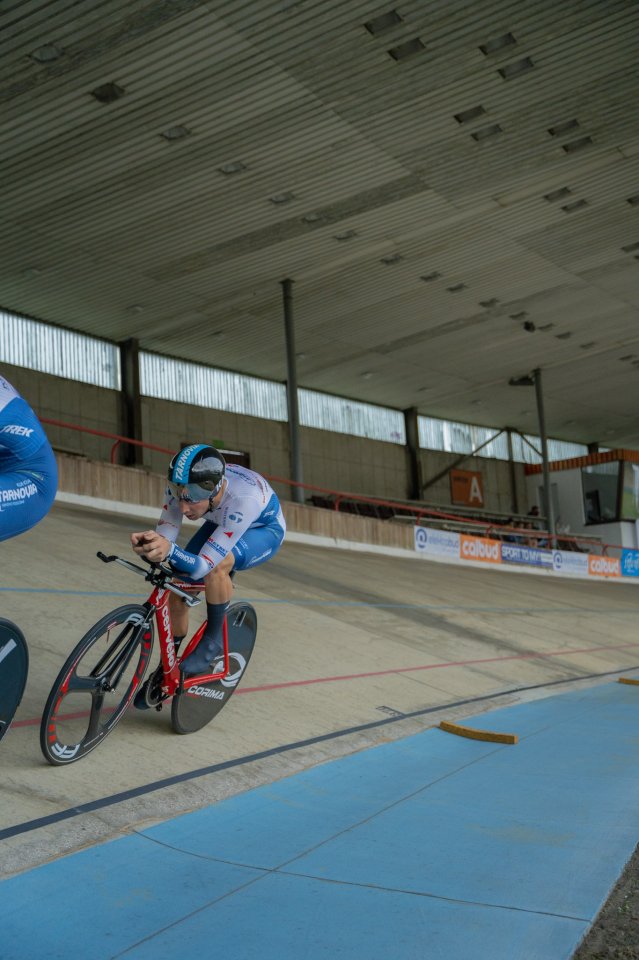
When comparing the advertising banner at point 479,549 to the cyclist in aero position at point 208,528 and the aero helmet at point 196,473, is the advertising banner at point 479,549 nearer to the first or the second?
the cyclist in aero position at point 208,528

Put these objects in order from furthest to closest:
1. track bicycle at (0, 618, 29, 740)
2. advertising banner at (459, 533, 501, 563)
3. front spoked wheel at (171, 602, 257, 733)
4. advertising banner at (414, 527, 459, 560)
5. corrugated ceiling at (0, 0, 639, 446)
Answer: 1. advertising banner at (459, 533, 501, 563)
2. advertising banner at (414, 527, 459, 560)
3. corrugated ceiling at (0, 0, 639, 446)
4. front spoked wheel at (171, 602, 257, 733)
5. track bicycle at (0, 618, 29, 740)

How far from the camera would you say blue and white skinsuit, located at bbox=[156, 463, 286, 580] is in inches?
133

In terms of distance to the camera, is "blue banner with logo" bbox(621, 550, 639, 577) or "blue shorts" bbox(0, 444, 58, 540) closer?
"blue shorts" bbox(0, 444, 58, 540)

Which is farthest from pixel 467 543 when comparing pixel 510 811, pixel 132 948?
pixel 132 948

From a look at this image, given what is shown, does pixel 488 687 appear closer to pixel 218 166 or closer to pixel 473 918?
pixel 473 918


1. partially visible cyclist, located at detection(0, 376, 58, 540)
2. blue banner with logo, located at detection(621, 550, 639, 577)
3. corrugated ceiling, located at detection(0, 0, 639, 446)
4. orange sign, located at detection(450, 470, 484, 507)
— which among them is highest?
corrugated ceiling, located at detection(0, 0, 639, 446)

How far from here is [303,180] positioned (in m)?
14.0

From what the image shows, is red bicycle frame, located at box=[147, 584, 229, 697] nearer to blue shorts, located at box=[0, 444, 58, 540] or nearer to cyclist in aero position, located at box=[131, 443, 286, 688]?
cyclist in aero position, located at box=[131, 443, 286, 688]

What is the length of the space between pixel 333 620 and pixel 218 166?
8653 millimetres

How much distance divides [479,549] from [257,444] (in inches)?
332

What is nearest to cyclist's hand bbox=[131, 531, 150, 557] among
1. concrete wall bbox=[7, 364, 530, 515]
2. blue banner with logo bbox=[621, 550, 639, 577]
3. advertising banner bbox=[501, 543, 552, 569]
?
concrete wall bbox=[7, 364, 530, 515]

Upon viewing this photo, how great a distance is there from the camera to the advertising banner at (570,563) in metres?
23.0

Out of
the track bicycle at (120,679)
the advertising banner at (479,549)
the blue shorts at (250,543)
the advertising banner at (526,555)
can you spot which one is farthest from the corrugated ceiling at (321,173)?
the track bicycle at (120,679)

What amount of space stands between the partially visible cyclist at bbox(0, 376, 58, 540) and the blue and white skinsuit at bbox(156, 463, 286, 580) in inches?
25.1
